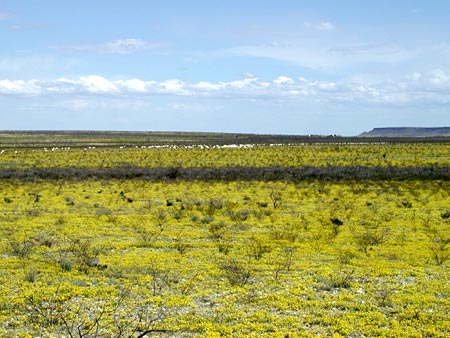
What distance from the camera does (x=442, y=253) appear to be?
1451cm

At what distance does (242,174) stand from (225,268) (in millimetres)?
27971

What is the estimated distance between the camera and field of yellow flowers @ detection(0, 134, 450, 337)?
923 centimetres

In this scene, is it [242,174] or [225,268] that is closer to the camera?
[225,268]

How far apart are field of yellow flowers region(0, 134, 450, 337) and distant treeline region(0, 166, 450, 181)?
1164 centimetres

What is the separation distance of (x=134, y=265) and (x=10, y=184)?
25.4m

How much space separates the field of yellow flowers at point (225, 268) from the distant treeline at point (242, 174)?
1164cm

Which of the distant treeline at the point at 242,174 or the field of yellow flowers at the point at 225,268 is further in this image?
the distant treeline at the point at 242,174

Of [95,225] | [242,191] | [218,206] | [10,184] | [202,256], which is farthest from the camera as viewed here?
[10,184]

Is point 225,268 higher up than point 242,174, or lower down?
lower down

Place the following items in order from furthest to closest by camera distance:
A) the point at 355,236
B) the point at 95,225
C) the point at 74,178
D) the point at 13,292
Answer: the point at 74,178 → the point at 95,225 → the point at 355,236 → the point at 13,292

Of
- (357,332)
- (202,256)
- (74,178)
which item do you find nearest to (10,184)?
(74,178)

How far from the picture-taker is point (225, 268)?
12.8 metres

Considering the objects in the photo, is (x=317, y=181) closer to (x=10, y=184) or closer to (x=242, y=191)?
(x=242, y=191)

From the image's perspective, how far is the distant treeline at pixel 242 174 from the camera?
3834cm
